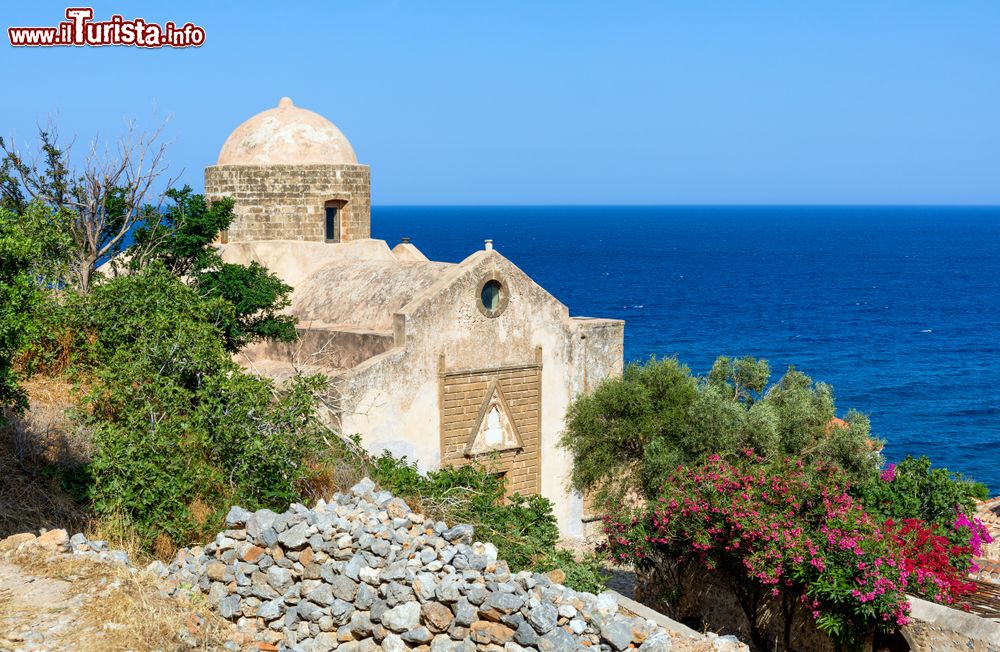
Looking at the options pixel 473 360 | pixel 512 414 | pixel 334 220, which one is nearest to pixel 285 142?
pixel 334 220

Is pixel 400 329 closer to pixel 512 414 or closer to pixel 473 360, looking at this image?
pixel 473 360

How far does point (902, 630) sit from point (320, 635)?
26.2 ft

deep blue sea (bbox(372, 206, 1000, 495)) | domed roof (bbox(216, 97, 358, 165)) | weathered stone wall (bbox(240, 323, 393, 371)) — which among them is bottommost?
deep blue sea (bbox(372, 206, 1000, 495))

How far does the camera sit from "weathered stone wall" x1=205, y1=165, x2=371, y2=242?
79.1 ft

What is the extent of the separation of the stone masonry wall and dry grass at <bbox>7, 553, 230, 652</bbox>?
381 inches

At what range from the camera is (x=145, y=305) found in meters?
15.1

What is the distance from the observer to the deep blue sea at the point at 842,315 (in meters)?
50.2

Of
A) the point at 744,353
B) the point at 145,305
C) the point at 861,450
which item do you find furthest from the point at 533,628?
the point at 744,353

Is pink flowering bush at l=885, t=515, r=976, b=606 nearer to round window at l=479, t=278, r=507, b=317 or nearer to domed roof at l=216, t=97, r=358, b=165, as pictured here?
round window at l=479, t=278, r=507, b=317

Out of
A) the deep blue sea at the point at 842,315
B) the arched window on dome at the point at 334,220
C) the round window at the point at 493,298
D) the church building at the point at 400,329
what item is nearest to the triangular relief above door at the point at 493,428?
the church building at the point at 400,329

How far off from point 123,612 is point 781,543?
896cm

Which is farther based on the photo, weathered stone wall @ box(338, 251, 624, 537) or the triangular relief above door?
the triangular relief above door

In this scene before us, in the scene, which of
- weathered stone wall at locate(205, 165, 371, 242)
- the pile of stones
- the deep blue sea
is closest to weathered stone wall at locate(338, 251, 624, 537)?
weathered stone wall at locate(205, 165, 371, 242)

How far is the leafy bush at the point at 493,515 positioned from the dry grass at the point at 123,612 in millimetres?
4225
